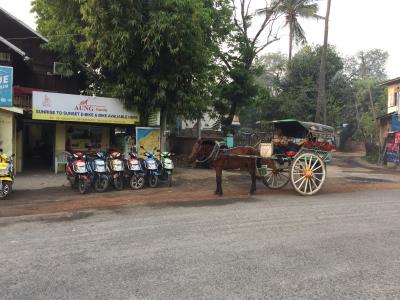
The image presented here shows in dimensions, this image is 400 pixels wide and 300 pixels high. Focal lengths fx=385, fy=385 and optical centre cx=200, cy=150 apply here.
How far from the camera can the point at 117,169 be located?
11898 mm

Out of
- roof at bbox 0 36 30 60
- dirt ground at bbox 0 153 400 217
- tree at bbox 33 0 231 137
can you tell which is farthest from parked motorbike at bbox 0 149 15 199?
roof at bbox 0 36 30 60

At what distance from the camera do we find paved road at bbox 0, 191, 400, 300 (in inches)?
170

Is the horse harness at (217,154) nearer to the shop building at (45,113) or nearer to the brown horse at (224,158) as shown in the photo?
the brown horse at (224,158)

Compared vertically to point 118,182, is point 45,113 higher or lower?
higher

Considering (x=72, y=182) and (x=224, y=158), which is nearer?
(x=224, y=158)

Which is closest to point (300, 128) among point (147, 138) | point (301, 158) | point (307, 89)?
point (301, 158)

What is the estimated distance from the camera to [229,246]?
19.6 feet

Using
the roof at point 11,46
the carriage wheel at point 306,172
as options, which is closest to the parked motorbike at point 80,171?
the carriage wheel at point 306,172

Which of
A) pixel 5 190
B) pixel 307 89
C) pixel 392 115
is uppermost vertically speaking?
pixel 307 89

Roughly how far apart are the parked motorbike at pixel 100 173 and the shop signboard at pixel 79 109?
418 cm

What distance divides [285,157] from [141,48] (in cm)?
706

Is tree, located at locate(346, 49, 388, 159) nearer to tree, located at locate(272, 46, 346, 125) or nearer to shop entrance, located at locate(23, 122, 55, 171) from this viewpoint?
tree, located at locate(272, 46, 346, 125)

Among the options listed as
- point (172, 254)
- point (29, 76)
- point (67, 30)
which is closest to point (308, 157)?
point (172, 254)

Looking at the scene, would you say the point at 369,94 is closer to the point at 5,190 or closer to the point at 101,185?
the point at 101,185
